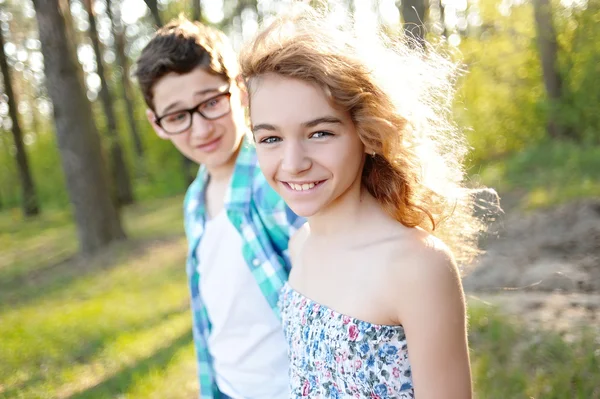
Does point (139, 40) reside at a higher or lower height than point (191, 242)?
A: higher

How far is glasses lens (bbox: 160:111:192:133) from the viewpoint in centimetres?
228

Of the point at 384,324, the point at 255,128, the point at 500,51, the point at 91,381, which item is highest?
the point at 500,51

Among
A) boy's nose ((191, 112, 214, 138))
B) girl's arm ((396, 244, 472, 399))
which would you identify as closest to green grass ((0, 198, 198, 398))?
boy's nose ((191, 112, 214, 138))

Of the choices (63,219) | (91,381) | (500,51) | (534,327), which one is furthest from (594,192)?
(63,219)

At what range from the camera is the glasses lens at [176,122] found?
228 centimetres

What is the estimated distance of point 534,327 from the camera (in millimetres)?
3309

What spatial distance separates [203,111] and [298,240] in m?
0.70

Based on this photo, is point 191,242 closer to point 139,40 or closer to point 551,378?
point 551,378

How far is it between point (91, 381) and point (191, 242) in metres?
2.60

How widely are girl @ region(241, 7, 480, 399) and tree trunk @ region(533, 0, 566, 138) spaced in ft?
39.0

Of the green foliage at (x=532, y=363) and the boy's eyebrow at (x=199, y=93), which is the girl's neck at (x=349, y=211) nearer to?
the boy's eyebrow at (x=199, y=93)

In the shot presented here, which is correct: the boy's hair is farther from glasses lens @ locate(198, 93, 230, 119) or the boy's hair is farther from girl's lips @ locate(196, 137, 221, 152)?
girl's lips @ locate(196, 137, 221, 152)

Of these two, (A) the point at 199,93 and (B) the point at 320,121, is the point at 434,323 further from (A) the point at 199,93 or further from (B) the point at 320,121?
(A) the point at 199,93

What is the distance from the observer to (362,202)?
1651 millimetres
